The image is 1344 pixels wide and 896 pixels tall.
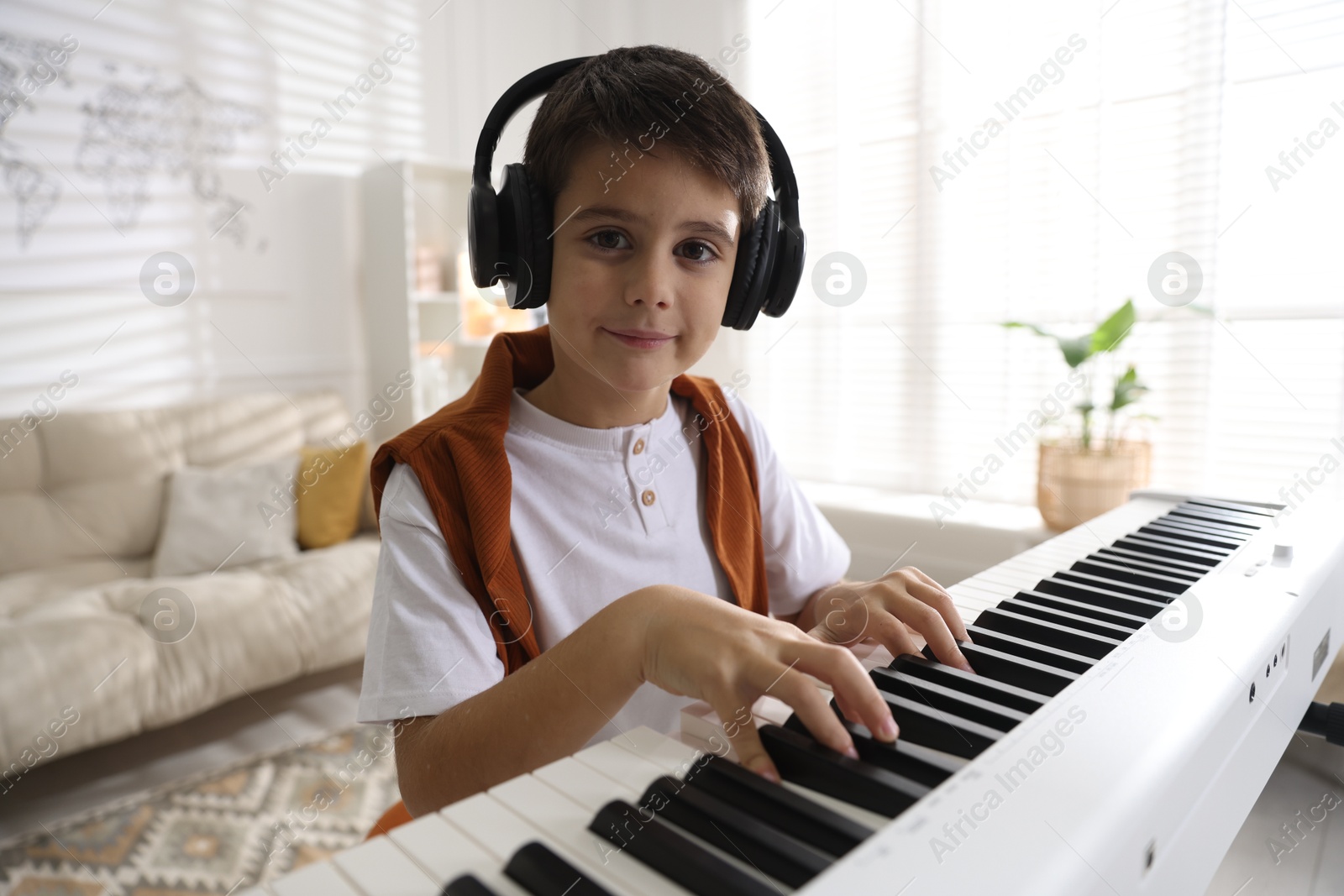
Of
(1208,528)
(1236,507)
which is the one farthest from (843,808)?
(1236,507)

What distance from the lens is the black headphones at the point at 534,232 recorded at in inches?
31.0

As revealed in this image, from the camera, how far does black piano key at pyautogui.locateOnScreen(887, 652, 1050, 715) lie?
487 millimetres

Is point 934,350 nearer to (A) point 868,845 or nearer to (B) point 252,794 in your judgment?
(B) point 252,794

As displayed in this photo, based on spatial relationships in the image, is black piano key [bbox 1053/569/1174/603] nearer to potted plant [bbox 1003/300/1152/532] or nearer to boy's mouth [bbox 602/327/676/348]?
boy's mouth [bbox 602/327/676/348]

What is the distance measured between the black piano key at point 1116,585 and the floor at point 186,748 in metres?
2.02

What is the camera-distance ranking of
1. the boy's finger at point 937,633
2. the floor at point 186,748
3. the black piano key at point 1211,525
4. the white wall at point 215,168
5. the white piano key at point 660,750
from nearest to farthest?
the white piano key at point 660,750 → the boy's finger at point 937,633 → the black piano key at point 1211,525 → the floor at point 186,748 → the white wall at point 215,168

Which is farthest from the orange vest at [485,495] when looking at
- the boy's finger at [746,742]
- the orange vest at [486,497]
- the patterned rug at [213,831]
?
the patterned rug at [213,831]

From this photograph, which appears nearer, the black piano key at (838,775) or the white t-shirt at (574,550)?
the black piano key at (838,775)

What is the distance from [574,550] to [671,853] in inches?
20.0

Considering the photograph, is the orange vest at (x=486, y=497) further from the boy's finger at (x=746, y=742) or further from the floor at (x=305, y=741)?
the floor at (x=305, y=741)

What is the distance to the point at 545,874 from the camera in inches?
13.6

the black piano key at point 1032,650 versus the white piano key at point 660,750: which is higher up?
the black piano key at point 1032,650

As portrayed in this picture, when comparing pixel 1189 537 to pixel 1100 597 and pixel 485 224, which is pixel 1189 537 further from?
pixel 485 224

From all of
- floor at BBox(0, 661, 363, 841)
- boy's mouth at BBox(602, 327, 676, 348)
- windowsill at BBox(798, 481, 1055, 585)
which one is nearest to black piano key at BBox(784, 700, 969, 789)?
boy's mouth at BBox(602, 327, 676, 348)
